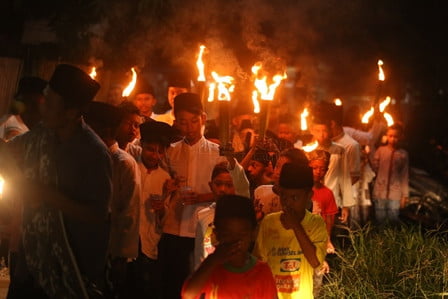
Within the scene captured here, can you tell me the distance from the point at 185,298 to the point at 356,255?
3675mm

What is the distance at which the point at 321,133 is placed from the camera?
8.62 metres

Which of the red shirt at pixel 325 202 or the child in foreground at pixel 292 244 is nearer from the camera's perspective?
the child in foreground at pixel 292 244

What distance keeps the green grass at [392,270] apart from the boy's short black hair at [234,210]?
263 cm

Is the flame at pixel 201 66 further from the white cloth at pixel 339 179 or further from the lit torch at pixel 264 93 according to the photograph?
the white cloth at pixel 339 179

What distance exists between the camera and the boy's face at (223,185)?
584 cm

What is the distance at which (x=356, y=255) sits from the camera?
24.0ft

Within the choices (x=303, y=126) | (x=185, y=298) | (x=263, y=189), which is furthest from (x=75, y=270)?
(x=303, y=126)

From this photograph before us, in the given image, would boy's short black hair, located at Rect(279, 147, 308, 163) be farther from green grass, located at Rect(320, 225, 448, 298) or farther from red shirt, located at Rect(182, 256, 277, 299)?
red shirt, located at Rect(182, 256, 277, 299)

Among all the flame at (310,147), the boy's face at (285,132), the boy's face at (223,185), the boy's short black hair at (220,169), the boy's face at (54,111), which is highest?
the boy's face at (54,111)

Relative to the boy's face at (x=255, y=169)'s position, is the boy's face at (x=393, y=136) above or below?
above

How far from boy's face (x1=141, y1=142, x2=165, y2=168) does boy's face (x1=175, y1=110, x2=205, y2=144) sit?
0.90 feet

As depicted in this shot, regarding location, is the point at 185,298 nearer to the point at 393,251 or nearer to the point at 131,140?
the point at 131,140

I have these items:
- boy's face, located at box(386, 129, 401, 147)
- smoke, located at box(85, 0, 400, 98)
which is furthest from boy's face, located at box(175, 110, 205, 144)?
boy's face, located at box(386, 129, 401, 147)

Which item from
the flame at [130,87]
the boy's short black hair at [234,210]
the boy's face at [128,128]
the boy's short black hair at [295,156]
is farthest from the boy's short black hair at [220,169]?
the flame at [130,87]
